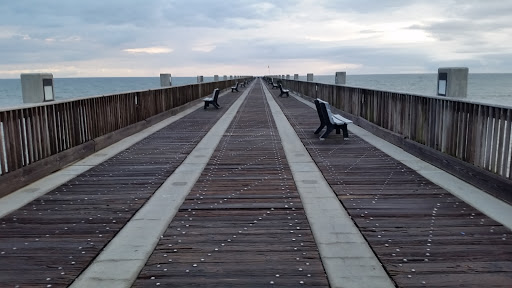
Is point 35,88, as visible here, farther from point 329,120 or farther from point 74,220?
point 329,120

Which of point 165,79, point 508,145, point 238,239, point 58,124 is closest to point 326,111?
point 508,145

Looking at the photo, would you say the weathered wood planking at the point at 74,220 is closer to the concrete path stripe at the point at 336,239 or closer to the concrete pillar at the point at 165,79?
the concrete path stripe at the point at 336,239

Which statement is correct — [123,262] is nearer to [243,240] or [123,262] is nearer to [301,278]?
[243,240]

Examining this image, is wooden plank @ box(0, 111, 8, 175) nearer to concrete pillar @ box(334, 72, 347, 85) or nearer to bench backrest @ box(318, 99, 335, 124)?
bench backrest @ box(318, 99, 335, 124)

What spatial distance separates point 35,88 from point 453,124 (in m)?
7.21

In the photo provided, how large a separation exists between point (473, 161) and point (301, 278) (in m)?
3.96

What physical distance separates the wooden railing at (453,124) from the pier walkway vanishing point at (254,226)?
1.55ft

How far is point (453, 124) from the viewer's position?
6.73 m

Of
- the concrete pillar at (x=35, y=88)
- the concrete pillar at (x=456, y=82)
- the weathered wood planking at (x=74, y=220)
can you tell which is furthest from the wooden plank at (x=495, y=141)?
the concrete pillar at (x=35, y=88)

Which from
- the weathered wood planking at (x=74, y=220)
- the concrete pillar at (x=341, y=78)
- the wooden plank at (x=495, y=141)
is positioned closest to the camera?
the weathered wood planking at (x=74, y=220)

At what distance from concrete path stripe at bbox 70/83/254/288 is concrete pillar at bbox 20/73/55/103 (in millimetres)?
2931

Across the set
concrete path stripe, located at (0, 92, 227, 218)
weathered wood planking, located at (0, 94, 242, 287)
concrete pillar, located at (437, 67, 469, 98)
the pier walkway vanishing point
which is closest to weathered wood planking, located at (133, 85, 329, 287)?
the pier walkway vanishing point

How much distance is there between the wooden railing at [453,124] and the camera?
5.54 metres

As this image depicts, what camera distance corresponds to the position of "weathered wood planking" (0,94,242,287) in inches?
142
